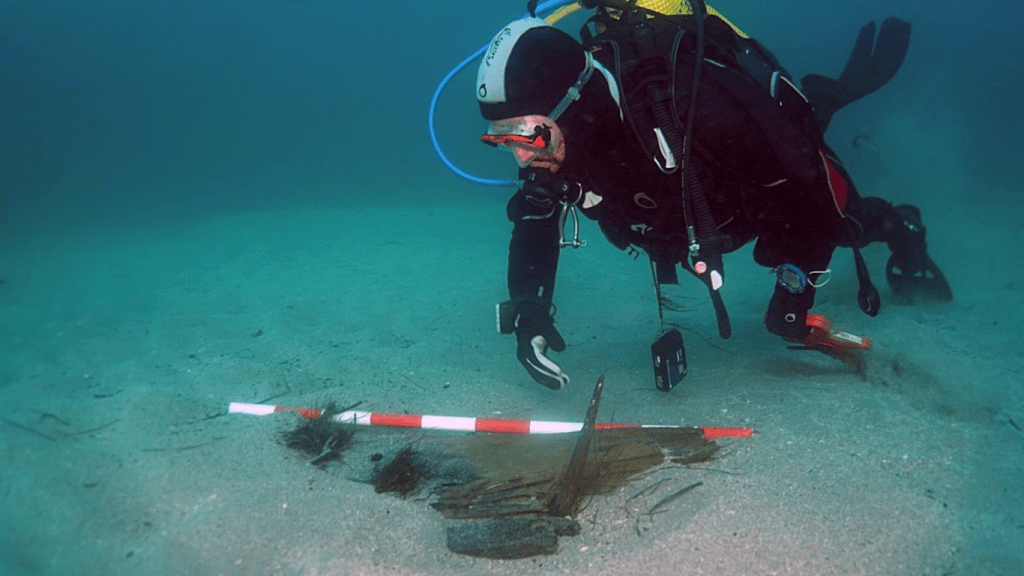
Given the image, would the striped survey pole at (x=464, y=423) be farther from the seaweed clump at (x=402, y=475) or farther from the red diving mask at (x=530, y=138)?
the red diving mask at (x=530, y=138)

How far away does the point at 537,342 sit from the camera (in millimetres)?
3275

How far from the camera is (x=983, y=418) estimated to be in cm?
278

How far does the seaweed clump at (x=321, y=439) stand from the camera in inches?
112

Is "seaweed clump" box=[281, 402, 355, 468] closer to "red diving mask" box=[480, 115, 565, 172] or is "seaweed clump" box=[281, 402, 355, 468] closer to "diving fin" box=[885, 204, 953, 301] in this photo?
"red diving mask" box=[480, 115, 565, 172]

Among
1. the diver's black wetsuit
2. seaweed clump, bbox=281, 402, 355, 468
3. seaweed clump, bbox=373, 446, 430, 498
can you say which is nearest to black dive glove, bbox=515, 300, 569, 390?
the diver's black wetsuit

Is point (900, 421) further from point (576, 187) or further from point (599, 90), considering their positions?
point (599, 90)

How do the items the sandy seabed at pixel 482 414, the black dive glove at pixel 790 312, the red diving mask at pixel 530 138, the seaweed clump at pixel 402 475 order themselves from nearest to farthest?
the sandy seabed at pixel 482 414 < the seaweed clump at pixel 402 475 < the red diving mask at pixel 530 138 < the black dive glove at pixel 790 312

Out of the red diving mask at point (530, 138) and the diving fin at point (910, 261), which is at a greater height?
the red diving mask at point (530, 138)


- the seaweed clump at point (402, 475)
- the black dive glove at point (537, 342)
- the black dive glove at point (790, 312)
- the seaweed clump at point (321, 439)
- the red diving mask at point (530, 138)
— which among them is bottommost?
the seaweed clump at point (321, 439)

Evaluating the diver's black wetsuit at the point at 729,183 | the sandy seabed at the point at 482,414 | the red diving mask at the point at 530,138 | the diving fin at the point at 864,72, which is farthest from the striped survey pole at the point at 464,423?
the diving fin at the point at 864,72

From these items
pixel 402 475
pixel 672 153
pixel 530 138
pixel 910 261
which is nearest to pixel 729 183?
pixel 672 153

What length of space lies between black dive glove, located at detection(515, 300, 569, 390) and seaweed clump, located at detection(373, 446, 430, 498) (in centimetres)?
86

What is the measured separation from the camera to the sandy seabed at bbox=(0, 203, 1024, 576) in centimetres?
202

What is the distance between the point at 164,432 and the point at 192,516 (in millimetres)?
1104
